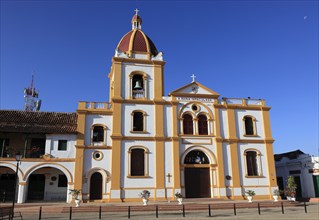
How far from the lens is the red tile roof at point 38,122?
25.3 metres

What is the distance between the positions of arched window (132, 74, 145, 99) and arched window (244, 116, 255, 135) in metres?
10.7

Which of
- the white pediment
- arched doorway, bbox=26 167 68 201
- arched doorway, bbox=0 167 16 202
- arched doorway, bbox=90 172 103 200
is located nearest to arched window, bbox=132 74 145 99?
the white pediment

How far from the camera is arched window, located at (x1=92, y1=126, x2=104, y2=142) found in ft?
86.3

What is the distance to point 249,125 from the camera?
29.5 meters

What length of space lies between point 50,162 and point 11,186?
200 inches

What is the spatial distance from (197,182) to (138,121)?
25.5 feet

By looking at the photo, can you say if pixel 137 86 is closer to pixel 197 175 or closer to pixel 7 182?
pixel 197 175

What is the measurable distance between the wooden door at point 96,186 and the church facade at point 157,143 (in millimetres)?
82

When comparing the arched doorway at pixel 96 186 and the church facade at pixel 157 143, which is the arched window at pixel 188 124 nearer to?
the church facade at pixel 157 143

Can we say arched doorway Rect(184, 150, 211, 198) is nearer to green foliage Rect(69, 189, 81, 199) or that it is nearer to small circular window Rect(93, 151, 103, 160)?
small circular window Rect(93, 151, 103, 160)

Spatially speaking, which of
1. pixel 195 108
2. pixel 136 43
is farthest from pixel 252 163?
pixel 136 43

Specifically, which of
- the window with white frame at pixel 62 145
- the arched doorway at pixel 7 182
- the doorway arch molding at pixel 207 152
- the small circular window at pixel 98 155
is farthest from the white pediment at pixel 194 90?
the arched doorway at pixel 7 182

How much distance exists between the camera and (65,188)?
88.3 feet

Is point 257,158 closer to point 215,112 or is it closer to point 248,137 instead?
point 248,137
